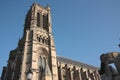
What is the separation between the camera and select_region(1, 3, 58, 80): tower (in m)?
31.9

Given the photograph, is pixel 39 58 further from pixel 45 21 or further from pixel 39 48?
pixel 45 21

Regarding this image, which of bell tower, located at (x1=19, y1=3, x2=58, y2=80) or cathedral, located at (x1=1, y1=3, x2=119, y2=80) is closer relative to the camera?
bell tower, located at (x1=19, y1=3, x2=58, y2=80)

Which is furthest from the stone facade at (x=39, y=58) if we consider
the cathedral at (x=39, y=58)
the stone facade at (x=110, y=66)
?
the stone facade at (x=110, y=66)

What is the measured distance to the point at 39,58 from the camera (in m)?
35.1

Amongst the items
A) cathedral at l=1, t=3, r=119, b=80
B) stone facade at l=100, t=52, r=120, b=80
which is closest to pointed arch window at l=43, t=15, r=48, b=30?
cathedral at l=1, t=3, r=119, b=80

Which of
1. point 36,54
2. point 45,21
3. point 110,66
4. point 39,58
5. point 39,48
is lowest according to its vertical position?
point 110,66

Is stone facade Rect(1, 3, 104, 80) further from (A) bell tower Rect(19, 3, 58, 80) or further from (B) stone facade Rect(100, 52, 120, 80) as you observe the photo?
(B) stone facade Rect(100, 52, 120, 80)

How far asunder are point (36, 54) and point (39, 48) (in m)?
2.02

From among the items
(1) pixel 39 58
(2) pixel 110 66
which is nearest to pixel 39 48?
(1) pixel 39 58

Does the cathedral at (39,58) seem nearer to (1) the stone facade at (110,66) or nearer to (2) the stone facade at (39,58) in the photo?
(2) the stone facade at (39,58)

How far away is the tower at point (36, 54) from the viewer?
31895 millimetres

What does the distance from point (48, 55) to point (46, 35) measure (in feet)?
17.6

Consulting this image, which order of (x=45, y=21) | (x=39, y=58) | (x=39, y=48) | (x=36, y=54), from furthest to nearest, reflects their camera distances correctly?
(x=45, y=21) → (x=39, y=48) → (x=39, y=58) → (x=36, y=54)

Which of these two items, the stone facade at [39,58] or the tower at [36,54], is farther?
the stone facade at [39,58]
